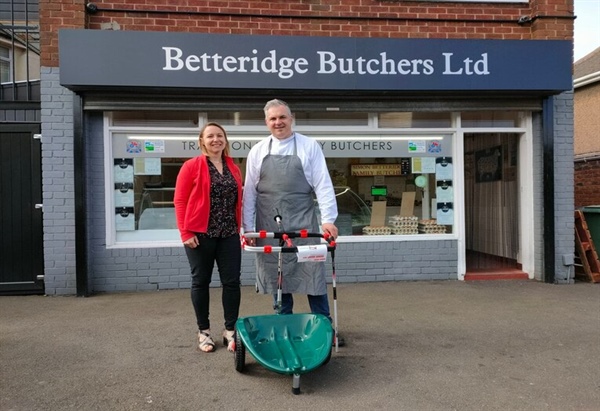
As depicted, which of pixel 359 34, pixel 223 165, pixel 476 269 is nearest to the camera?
pixel 223 165

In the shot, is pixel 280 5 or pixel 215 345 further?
pixel 280 5

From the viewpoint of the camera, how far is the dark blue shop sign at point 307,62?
5.50m

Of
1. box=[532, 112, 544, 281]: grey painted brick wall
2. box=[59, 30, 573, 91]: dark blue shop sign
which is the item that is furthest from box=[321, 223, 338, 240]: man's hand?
box=[532, 112, 544, 281]: grey painted brick wall

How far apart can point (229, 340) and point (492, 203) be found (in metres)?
5.46

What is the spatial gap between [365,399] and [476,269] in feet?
15.2

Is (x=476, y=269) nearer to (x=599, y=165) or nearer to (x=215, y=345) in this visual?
(x=599, y=165)

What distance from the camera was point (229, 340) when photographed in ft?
12.8

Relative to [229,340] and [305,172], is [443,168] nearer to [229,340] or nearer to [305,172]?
[305,172]

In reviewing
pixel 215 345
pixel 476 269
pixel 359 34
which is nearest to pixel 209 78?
pixel 359 34

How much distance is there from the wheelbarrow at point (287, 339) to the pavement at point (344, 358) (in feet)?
0.74

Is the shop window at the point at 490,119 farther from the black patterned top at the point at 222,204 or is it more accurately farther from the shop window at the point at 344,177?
the black patterned top at the point at 222,204

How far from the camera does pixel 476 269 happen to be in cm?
711

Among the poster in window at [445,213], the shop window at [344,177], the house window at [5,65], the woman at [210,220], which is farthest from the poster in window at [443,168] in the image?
the house window at [5,65]

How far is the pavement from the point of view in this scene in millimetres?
3053
